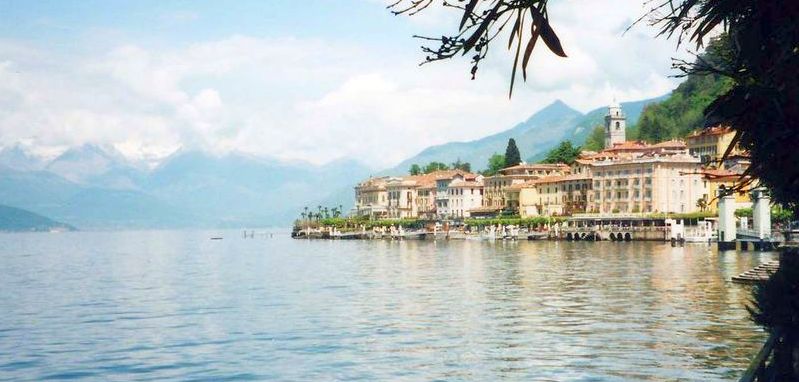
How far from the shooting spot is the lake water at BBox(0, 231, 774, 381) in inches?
1106

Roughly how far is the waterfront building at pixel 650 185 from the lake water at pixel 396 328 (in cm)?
8103

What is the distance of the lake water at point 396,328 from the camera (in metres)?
28.1

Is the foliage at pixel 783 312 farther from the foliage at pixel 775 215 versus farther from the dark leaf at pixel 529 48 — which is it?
the foliage at pixel 775 215

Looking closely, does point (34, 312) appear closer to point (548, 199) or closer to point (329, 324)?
point (329, 324)

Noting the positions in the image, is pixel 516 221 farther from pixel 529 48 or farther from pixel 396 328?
pixel 529 48

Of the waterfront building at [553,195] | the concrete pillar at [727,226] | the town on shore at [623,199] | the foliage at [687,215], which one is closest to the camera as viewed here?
the concrete pillar at [727,226]

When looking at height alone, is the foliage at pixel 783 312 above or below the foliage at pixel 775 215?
below

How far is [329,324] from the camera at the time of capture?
3991 centimetres

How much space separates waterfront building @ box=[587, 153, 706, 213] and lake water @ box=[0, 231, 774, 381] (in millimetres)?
81026

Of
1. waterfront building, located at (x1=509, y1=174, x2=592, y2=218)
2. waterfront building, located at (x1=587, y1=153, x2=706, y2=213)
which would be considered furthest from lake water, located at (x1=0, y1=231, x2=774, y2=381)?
waterfront building, located at (x1=509, y1=174, x2=592, y2=218)

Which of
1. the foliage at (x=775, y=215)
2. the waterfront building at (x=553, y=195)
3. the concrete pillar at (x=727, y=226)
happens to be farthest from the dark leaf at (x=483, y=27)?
the waterfront building at (x=553, y=195)

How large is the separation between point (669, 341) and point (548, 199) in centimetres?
15071

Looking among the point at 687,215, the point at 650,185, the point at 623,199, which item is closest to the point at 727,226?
the point at 687,215

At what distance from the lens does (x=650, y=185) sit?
152m
